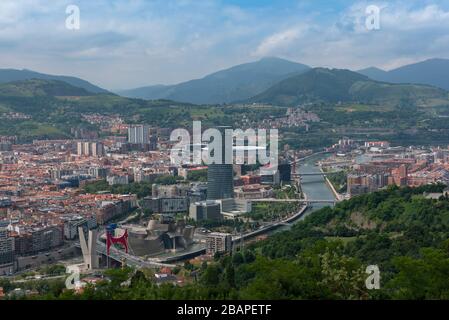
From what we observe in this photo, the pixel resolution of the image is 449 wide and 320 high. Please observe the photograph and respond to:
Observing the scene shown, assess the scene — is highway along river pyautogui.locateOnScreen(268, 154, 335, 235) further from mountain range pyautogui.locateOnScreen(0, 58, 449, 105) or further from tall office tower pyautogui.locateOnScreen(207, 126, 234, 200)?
mountain range pyautogui.locateOnScreen(0, 58, 449, 105)

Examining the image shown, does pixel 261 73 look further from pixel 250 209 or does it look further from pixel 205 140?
pixel 250 209

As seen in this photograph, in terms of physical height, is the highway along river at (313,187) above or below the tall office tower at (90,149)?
below

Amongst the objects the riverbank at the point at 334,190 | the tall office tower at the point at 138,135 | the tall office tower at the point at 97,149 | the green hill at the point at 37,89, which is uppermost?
the green hill at the point at 37,89

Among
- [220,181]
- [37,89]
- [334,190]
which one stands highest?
[37,89]

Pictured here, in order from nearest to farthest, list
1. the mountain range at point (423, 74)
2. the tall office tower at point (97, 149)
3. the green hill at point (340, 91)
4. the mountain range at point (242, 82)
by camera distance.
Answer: the tall office tower at point (97, 149) < the green hill at point (340, 91) < the mountain range at point (242, 82) < the mountain range at point (423, 74)

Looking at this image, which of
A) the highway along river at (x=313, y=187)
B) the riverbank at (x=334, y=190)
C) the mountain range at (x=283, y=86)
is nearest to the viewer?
the highway along river at (x=313, y=187)

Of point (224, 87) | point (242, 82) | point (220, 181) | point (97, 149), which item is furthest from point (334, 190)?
point (242, 82)

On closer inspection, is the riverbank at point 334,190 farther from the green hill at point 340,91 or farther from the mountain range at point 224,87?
the mountain range at point 224,87

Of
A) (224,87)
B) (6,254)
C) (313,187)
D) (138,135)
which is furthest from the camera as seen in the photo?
(224,87)

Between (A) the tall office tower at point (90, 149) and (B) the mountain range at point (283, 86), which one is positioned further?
(B) the mountain range at point (283, 86)

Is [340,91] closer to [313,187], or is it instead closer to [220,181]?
[313,187]

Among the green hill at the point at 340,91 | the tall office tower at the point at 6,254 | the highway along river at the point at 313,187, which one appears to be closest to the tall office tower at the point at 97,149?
the highway along river at the point at 313,187
